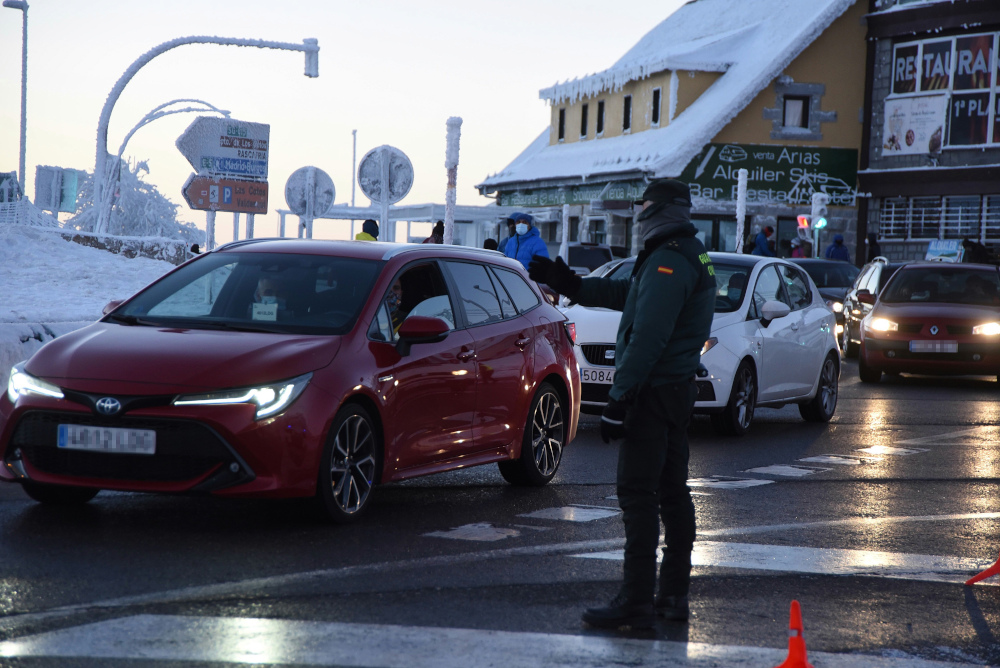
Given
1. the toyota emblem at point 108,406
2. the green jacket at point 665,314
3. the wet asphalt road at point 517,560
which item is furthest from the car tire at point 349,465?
the green jacket at point 665,314

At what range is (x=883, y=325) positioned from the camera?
19.3 metres

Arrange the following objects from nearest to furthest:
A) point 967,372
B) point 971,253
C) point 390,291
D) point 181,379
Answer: point 181,379
point 390,291
point 967,372
point 971,253

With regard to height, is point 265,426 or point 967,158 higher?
point 967,158

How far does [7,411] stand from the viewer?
23.7ft

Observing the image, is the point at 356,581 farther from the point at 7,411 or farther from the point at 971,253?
the point at 971,253

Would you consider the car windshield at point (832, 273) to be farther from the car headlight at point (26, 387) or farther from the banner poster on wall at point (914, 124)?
the car headlight at point (26, 387)

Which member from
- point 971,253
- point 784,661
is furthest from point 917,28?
point 784,661

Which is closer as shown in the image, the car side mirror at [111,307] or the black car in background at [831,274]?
the car side mirror at [111,307]

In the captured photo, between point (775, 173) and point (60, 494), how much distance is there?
38.3 metres

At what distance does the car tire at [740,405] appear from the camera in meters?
12.7

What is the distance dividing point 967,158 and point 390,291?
36.1 m

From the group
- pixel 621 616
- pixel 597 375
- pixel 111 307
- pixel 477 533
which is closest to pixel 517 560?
pixel 477 533

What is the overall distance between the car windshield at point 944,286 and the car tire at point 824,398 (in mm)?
5517

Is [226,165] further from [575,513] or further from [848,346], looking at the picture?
→ [848,346]
